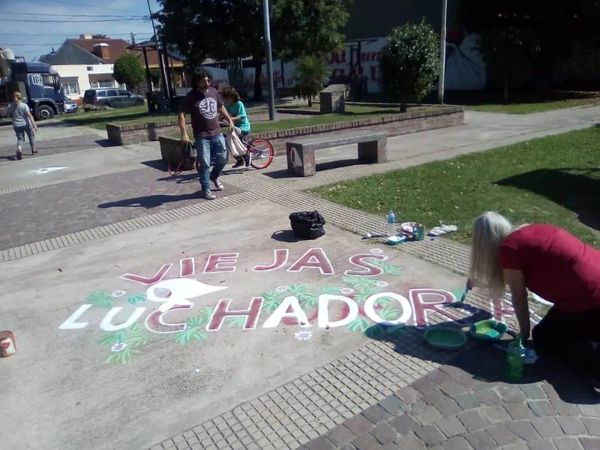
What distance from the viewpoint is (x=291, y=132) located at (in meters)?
11.9

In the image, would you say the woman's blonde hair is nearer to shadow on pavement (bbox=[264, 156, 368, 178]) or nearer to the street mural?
the street mural

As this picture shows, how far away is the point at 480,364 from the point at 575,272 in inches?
34.0

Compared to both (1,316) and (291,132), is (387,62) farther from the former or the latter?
(1,316)

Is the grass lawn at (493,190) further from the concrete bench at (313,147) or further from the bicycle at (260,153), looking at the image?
the bicycle at (260,153)

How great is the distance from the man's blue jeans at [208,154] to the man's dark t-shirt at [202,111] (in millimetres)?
112

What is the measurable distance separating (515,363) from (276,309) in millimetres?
1950

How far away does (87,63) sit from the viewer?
7081cm

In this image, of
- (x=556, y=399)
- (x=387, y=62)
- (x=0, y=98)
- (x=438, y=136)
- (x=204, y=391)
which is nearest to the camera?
(x=556, y=399)

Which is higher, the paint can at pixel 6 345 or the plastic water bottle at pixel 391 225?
the plastic water bottle at pixel 391 225

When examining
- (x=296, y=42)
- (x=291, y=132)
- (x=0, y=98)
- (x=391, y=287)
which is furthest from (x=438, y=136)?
(x=0, y=98)

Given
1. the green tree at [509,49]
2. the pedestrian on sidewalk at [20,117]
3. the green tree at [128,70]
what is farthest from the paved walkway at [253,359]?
the green tree at [128,70]

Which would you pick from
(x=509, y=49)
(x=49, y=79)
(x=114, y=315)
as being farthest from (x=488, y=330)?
(x=49, y=79)

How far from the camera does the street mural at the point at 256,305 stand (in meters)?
4.02

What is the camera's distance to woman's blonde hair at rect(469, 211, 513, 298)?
3160 millimetres
